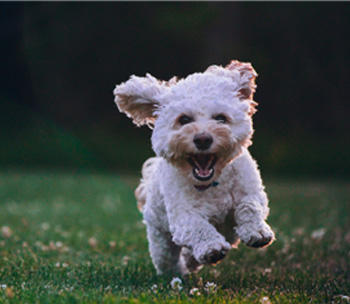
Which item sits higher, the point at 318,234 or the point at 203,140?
the point at 203,140

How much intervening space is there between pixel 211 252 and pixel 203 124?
0.83m

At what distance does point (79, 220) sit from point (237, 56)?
13.7 meters

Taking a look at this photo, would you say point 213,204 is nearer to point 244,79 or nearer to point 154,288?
point 154,288

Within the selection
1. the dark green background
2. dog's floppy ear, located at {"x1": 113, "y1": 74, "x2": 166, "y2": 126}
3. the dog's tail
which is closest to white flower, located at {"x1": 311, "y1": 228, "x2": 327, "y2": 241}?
the dog's tail

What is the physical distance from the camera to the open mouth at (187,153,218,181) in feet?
12.4

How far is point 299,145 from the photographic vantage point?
2052 centimetres

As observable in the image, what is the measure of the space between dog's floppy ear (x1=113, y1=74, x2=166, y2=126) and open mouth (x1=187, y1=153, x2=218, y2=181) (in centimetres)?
50

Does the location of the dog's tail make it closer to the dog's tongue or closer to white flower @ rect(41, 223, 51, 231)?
the dog's tongue

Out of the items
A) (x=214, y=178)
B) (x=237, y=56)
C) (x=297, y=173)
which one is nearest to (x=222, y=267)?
(x=214, y=178)

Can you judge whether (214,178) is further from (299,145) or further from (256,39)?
(256,39)

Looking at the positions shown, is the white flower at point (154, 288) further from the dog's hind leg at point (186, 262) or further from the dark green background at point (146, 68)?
the dark green background at point (146, 68)

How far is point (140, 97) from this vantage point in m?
4.18

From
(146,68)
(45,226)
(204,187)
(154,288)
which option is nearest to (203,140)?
(204,187)

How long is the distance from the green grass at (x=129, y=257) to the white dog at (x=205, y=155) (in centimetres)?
41
